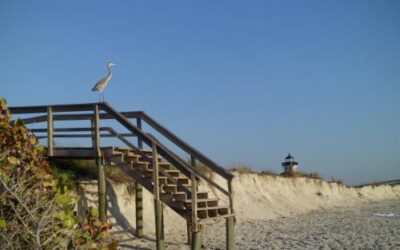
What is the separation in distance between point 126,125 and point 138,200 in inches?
138

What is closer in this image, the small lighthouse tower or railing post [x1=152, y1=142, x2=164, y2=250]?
railing post [x1=152, y1=142, x2=164, y2=250]

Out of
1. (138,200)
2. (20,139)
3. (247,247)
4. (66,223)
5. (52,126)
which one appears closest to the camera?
(66,223)

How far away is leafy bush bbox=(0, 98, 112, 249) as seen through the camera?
5.07 metres

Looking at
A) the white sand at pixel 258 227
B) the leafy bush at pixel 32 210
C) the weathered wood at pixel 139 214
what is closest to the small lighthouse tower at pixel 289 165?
the white sand at pixel 258 227

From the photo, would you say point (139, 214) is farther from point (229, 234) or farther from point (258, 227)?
point (258, 227)

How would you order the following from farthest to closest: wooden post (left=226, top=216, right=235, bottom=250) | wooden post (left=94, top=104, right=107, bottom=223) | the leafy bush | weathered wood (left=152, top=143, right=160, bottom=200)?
wooden post (left=94, top=104, right=107, bottom=223) < wooden post (left=226, top=216, right=235, bottom=250) < weathered wood (left=152, top=143, right=160, bottom=200) < the leafy bush

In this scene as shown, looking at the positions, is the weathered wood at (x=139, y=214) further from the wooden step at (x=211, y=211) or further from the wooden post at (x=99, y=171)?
the wooden step at (x=211, y=211)

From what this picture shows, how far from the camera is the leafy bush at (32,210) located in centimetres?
507

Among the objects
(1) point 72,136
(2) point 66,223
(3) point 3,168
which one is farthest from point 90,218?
(1) point 72,136

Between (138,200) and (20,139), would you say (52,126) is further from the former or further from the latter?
(20,139)

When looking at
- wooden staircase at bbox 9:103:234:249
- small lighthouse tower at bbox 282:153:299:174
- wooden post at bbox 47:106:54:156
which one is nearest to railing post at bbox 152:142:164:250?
wooden staircase at bbox 9:103:234:249

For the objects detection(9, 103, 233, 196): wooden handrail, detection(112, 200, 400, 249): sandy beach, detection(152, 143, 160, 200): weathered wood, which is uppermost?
detection(9, 103, 233, 196): wooden handrail

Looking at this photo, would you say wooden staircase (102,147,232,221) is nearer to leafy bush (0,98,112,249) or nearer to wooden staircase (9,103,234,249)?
wooden staircase (9,103,234,249)

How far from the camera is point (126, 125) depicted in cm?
1145
